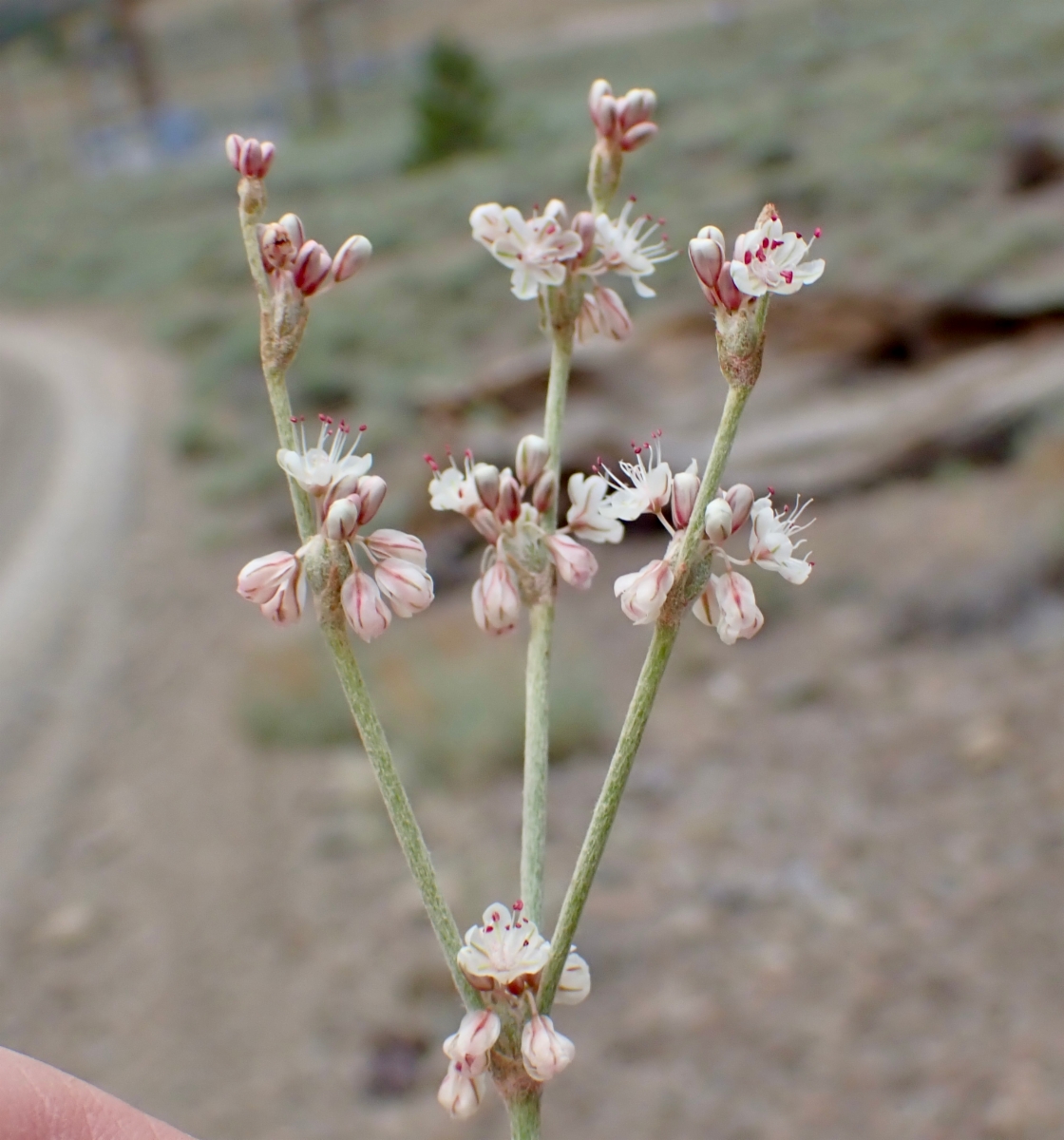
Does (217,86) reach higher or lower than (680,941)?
higher

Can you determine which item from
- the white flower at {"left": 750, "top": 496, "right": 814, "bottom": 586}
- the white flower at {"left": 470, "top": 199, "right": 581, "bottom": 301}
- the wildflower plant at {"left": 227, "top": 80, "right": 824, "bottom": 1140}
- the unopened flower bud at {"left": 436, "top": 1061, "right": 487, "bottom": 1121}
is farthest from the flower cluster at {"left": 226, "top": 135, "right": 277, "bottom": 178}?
the unopened flower bud at {"left": 436, "top": 1061, "right": 487, "bottom": 1121}

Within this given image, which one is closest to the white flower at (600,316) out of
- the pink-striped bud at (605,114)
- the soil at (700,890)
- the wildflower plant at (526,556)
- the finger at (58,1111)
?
the wildflower plant at (526,556)

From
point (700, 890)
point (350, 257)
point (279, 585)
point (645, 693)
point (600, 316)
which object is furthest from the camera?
point (700, 890)

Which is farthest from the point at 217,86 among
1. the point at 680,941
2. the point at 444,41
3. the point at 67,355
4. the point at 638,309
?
the point at 680,941

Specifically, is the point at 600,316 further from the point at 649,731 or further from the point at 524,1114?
the point at 649,731

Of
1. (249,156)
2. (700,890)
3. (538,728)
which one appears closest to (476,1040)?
(538,728)

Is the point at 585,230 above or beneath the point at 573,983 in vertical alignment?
above

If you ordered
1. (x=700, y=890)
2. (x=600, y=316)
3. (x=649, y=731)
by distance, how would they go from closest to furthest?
1. (x=600, y=316)
2. (x=700, y=890)
3. (x=649, y=731)

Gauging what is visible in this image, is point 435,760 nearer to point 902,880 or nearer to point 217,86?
point 902,880
